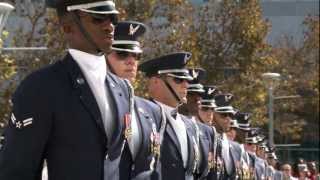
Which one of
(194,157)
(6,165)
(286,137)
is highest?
(6,165)

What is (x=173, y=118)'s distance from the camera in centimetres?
600

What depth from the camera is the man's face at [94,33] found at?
4113 mm

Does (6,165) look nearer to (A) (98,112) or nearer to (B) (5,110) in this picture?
(A) (98,112)

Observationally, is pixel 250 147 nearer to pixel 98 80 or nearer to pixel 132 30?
pixel 132 30

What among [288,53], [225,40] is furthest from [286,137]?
[225,40]

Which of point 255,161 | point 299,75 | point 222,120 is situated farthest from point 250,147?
point 299,75

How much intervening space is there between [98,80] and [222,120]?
5.67 m

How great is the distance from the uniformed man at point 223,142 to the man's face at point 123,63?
7.44ft

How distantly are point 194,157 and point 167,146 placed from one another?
481 millimetres

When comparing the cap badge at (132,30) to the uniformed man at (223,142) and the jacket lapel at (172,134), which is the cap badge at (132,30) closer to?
the jacket lapel at (172,134)

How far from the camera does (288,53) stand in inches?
1747

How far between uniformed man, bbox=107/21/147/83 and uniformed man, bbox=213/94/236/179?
222cm

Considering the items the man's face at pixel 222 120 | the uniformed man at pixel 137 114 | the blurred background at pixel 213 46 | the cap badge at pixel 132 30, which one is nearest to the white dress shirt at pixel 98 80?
the uniformed man at pixel 137 114

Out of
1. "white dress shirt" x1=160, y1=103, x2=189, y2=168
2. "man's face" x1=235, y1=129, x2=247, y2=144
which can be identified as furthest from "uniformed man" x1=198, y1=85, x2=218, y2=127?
"man's face" x1=235, y1=129, x2=247, y2=144
